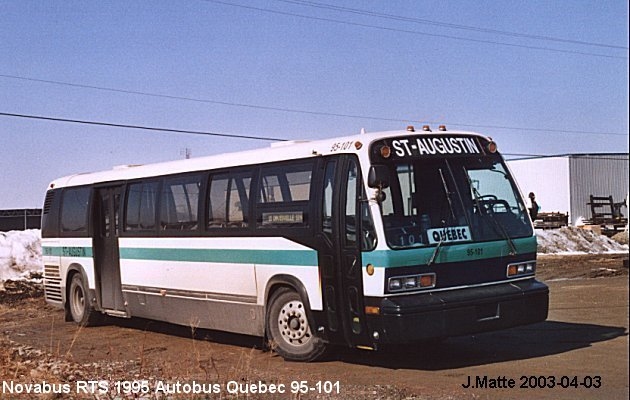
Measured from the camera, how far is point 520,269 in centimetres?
1120

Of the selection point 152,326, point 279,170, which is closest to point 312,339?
point 279,170

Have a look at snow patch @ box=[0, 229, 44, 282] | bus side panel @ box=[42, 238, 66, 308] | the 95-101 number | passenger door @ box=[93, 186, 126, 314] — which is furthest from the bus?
snow patch @ box=[0, 229, 44, 282]

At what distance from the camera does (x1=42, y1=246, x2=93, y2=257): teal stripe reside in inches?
695

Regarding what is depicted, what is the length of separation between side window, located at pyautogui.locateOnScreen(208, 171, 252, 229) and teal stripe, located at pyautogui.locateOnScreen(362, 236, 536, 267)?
2.93m

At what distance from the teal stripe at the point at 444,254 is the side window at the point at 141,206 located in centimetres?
602

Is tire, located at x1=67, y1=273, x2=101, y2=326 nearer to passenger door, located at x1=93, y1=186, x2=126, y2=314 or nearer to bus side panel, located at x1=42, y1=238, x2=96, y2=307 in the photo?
bus side panel, located at x1=42, y1=238, x2=96, y2=307

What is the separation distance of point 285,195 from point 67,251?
26.7 ft

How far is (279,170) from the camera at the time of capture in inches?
481

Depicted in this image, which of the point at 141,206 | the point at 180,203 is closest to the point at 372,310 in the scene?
the point at 180,203

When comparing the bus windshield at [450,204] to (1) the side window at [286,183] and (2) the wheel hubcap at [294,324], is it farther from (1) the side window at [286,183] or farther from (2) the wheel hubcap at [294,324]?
(2) the wheel hubcap at [294,324]

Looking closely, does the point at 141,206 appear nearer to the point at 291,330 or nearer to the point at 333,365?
the point at 291,330

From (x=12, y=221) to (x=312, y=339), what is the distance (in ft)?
99.6

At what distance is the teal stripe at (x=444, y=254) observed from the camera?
10.2 m

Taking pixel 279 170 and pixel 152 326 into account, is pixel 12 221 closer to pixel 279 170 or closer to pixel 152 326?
pixel 152 326
